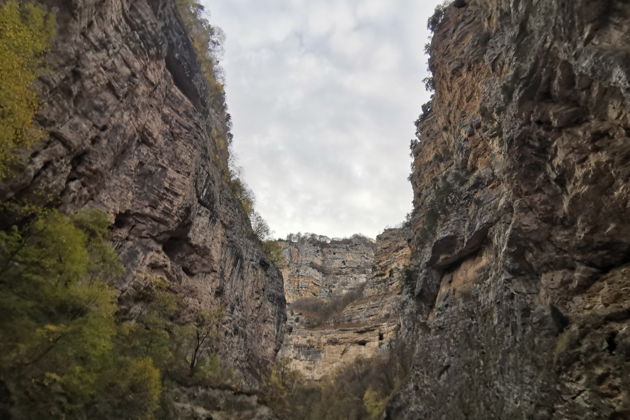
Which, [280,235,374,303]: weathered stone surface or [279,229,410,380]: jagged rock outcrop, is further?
[280,235,374,303]: weathered stone surface

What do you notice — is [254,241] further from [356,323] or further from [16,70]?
[16,70]

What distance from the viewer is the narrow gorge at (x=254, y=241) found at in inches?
527

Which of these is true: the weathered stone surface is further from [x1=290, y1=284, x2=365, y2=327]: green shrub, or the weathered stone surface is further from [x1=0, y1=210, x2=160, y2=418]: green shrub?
[x1=0, y1=210, x2=160, y2=418]: green shrub

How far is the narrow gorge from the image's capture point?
1339cm

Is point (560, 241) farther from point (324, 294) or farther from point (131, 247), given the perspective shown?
point (324, 294)

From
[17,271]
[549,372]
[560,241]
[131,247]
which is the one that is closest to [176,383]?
[131,247]

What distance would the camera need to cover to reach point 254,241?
1681 inches

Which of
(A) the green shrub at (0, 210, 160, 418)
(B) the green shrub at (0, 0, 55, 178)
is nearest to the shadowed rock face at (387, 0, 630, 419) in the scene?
(A) the green shrub at (0, 210, 160, 418)

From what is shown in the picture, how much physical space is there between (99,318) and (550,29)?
17653 mm

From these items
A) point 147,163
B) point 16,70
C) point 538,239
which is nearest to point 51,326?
point 16,70

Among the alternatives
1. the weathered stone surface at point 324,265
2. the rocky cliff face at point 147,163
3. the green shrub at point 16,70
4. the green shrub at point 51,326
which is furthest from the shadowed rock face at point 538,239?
the weathered stone surface at point 324,265

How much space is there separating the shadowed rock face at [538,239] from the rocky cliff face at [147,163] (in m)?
15.0

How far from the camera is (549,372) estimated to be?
1545 centimetres

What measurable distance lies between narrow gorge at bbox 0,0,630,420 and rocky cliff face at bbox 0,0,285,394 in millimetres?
132
